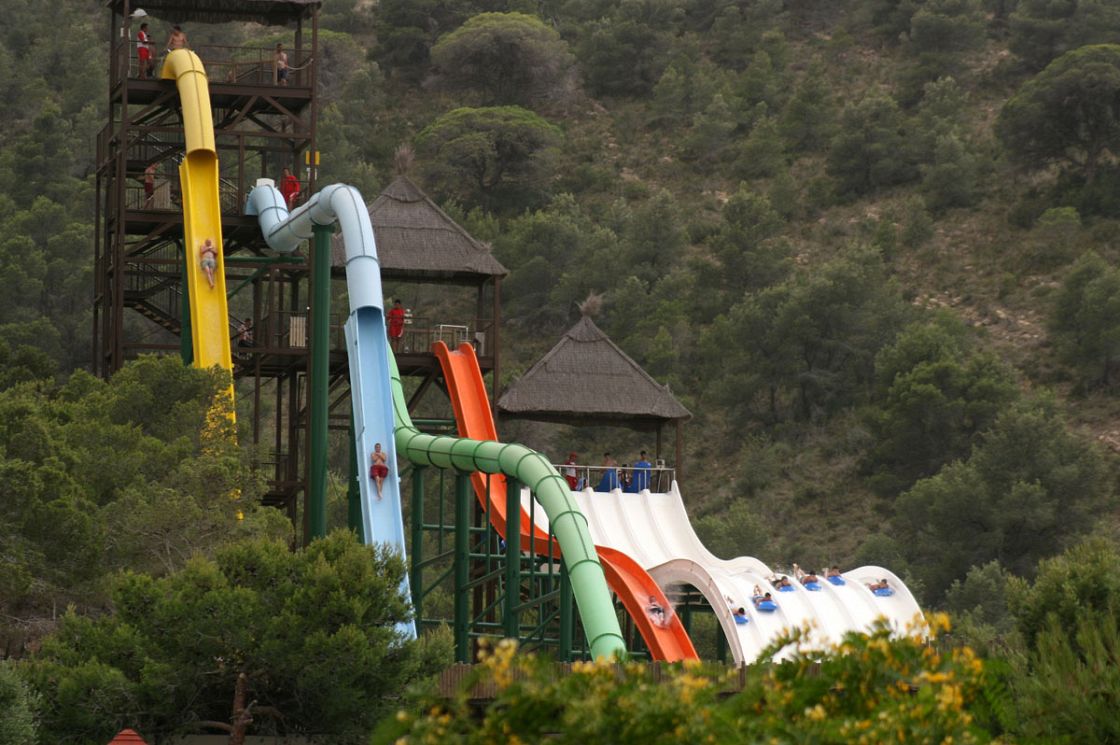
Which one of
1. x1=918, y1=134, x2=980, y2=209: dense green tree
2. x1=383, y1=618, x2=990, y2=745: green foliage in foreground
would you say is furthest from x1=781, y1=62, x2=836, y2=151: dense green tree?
x1=383, y1=618, x2=990, y2=745: green foliage in foreground

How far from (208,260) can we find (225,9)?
5637 millimetres

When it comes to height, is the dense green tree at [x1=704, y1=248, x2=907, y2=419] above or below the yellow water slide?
above

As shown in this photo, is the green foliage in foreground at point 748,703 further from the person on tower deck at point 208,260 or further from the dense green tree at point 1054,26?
the dense green tree at point 1054,26

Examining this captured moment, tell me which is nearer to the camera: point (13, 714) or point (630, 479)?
point (13, 714)

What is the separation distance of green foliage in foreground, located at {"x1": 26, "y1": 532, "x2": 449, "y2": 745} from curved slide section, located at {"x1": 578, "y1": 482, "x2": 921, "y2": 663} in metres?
7.64

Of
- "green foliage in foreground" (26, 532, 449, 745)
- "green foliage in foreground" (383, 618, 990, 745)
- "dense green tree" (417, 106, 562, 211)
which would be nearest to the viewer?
"green foliage in foreground" (383, 618, 990, 745)

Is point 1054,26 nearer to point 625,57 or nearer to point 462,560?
point 625,57

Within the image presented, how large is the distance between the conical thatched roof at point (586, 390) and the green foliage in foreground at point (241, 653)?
1339 cm

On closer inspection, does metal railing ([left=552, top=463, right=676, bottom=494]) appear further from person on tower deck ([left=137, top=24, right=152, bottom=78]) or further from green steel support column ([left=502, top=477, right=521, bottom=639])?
person on tower deck ([left=137, top=24, right=152, bottom=78])

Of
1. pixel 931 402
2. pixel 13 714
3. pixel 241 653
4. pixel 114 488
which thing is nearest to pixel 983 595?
pixel 931 402

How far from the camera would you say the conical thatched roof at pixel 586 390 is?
105 ft

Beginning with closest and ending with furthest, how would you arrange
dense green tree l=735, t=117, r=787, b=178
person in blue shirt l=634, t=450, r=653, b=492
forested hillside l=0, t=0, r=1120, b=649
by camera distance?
person in blue shirt l=634, t=450, r=653, b=492 < forested hillside l=0, t=0, r=1120, b=649 < dense green tree l=735, t=117, r=787, b=178

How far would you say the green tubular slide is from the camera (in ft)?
63.8

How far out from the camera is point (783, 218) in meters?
61.2
